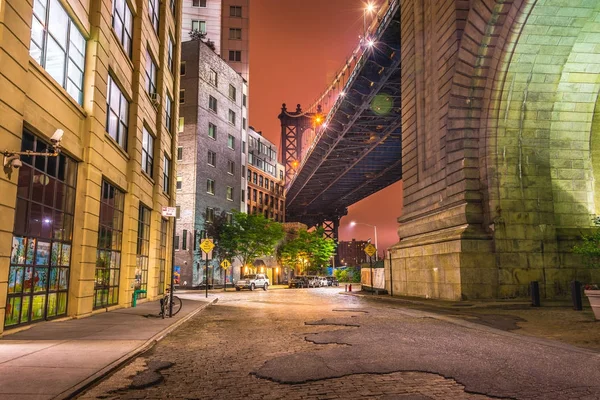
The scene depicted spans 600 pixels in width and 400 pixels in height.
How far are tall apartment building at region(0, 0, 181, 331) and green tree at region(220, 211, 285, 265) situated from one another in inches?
1096

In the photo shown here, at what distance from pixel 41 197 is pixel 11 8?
487cm

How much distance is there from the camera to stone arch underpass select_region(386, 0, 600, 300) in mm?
20828

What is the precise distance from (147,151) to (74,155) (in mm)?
10882

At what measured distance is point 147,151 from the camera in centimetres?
2603

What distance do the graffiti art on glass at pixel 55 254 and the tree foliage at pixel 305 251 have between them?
5917 centimetres

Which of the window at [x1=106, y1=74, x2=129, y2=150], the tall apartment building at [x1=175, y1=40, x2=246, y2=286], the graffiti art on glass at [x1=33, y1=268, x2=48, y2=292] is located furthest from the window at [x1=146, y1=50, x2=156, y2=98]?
the tall apartment building at [x1=175, y1=40, x2=246, y2=286]

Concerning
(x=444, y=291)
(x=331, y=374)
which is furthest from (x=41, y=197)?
(x=444, y=291)

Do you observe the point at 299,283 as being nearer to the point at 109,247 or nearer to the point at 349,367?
the point at 109,247

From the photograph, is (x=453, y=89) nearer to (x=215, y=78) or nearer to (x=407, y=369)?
(x=407, y=369)

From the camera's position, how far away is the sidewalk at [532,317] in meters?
11.1

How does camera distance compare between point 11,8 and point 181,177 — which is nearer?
point 11,8

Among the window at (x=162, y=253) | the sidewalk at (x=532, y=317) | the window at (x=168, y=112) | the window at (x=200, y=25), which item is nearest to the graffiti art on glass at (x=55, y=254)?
the sidewalk at (x=532, y=317)

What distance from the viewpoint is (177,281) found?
49.2 meters

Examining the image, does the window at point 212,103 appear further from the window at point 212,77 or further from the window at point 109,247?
the window at point 109,247
